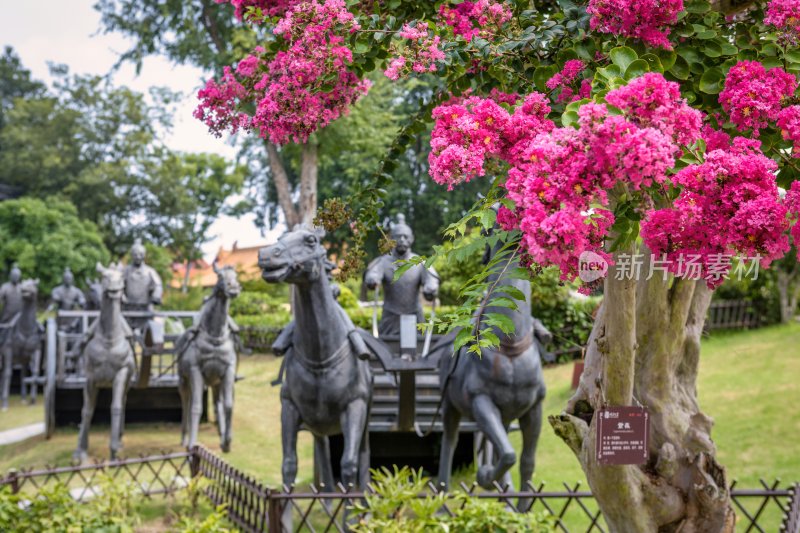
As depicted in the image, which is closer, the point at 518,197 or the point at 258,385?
the point at 518,197

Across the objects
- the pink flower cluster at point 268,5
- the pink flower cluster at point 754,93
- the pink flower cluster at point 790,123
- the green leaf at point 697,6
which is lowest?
the pink flower cluster at point 790,123

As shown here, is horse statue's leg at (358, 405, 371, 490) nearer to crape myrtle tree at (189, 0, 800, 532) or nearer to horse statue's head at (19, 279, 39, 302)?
crape myrtle tree at (189, 0, 800, 532)

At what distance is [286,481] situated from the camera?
20.5 ft

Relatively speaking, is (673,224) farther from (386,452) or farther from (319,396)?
(386,452)

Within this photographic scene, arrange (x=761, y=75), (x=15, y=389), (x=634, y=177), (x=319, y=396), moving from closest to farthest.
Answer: (x=634, y=177) < (x=761, y=75) < (x=319, y=396) < (x=15, y=389)

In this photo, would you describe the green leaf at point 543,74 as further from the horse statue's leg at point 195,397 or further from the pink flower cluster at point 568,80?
the horse statue's leg at point 195,397

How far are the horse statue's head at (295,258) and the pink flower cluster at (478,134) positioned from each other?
10.8 ft

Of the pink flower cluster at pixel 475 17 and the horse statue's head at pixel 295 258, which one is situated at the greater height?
the pink flower cluster at pixel 475 17

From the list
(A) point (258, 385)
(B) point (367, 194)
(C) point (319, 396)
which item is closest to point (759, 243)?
(B) point (367, 194)

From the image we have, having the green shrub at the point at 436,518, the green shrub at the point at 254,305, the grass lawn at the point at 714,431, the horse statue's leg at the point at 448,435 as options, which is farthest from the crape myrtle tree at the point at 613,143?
the green shrub at the point at 254,305

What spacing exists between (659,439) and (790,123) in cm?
179

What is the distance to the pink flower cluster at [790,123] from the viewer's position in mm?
2070

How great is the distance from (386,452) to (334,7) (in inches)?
245

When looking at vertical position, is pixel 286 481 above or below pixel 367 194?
below
